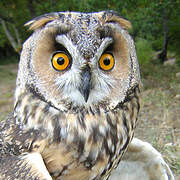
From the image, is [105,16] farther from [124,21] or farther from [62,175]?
[62,175]

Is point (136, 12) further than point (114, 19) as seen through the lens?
Yes

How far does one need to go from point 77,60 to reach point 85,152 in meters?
0.42

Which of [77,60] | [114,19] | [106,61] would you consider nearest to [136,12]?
[114,19]

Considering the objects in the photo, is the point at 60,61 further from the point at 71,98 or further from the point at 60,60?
the point at 71,98

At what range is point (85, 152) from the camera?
1015mm

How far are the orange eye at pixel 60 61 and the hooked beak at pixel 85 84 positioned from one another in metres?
0.08

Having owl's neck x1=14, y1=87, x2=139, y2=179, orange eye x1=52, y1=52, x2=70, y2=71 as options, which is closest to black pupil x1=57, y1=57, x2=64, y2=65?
orange eye x1=52, y1=52, x2=70, y2=71

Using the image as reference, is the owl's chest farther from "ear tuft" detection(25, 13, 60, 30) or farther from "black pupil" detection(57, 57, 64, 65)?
"ear tuft" detection(25, 13, 60, 30)

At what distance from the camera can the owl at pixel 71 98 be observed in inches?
36.5

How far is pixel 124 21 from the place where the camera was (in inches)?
42.9

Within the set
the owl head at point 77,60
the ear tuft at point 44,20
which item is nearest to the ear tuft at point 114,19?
the owl head at point 77,60

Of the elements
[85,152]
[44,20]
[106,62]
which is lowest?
[85,152]

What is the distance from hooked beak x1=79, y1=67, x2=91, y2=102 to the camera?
0.94 m

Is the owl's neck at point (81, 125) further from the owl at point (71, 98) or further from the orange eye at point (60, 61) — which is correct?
the orange eye at point (60, 61)
